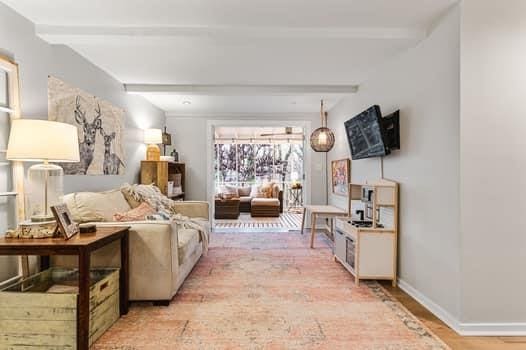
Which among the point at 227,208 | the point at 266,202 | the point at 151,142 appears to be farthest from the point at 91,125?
the point at 266,202

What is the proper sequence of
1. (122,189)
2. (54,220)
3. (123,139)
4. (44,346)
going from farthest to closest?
(123,139), (122,189), (54,220), (44,346)

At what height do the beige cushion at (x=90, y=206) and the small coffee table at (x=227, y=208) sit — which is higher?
the beige cushion at (x=90, y=206)

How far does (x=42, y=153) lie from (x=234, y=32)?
1.66 metres

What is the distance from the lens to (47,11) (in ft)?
7.71

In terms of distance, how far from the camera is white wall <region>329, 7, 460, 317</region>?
89.5 inches

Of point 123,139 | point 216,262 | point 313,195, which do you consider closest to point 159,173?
point 123,139

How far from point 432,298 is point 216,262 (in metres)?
2.32

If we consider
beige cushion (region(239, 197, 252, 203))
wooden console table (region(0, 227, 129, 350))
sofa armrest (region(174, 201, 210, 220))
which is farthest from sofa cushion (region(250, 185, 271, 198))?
wooden console table (region(0, 227, 129, 350))

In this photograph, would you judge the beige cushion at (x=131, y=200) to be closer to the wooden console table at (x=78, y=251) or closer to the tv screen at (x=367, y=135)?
the wooden console table at (x=78, y=251)

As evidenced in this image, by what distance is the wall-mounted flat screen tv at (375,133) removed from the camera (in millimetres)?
3110

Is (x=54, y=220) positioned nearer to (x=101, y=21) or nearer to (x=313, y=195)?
(x=101, y=21)

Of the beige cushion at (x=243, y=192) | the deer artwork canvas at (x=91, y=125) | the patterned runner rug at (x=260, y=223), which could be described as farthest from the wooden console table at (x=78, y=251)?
the beige cushion at (x=243, y=192)

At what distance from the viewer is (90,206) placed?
2.88 meters

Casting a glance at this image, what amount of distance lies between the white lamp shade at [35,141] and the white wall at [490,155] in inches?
107
